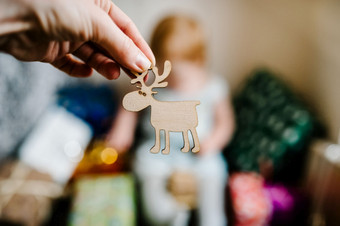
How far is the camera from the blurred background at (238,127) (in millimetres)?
1081

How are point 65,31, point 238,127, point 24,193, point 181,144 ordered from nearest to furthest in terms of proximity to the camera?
point 65,31 → point 24,193 → point 181,144 → point 238,127

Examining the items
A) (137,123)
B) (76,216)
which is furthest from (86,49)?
(137,123)

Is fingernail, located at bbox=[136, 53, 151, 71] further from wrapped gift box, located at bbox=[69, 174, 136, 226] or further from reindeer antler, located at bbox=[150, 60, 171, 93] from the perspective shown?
wrapped gift box, located at bbox=[69, 174, 136, 226]

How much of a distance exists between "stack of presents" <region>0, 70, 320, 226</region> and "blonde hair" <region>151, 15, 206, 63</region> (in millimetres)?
479

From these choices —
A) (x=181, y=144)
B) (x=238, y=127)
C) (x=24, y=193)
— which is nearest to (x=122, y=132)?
(x=181, y=144)

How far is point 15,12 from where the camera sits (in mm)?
385

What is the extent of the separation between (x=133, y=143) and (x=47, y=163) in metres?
0.46

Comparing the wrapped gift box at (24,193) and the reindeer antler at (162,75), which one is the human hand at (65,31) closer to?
the reindeer antler at (162,75)

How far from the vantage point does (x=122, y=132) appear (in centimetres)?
140

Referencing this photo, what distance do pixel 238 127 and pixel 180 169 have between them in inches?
22.2

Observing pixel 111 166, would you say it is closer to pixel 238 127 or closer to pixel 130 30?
pixel 238 127

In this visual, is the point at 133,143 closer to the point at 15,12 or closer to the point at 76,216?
the point at 76,216

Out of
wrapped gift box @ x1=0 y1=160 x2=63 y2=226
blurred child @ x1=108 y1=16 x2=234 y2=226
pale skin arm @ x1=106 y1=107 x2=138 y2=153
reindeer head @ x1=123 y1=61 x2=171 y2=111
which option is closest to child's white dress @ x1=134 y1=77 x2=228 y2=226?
blurred child @ x1=108 y1=16 x2=234 y2=226

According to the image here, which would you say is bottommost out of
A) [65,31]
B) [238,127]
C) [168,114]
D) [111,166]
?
[111,166]
